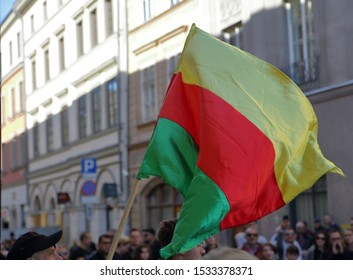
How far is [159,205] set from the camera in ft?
45.2

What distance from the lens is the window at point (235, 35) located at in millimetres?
14453

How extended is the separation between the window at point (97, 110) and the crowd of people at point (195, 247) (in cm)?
401

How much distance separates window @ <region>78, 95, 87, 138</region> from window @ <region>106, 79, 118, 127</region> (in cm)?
38

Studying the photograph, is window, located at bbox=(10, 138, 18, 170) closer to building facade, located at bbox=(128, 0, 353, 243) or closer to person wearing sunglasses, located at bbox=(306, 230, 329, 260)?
building facade, located at bbox=(128, 0, 353, 243)

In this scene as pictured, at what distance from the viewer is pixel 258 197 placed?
198 inches

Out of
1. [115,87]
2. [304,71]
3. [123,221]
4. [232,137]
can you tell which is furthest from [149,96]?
[123,221]

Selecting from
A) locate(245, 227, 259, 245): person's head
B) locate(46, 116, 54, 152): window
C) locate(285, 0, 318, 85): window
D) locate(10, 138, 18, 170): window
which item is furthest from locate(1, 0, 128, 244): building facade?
locate(245, 227, 259, 245): person's head

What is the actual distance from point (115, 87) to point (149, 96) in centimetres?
90

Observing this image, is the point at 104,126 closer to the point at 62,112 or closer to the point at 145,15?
the point at 62,112

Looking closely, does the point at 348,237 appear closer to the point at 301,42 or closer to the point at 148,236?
the point at 148,236
